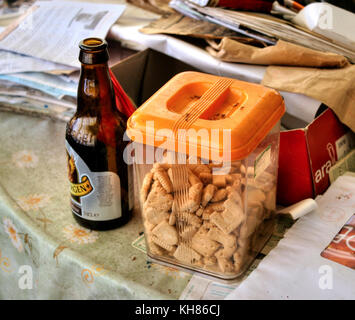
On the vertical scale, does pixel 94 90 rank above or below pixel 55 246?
above

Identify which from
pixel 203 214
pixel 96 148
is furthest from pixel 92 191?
pixel 203 214

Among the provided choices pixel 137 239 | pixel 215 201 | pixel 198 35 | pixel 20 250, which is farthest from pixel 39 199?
pixel 198 35

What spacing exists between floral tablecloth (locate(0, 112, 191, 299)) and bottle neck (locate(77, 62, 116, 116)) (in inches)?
7.7

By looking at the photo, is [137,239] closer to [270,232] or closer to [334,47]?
[270,232]

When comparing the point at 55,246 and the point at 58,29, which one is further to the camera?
the point at 58,29

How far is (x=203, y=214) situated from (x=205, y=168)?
61 mm

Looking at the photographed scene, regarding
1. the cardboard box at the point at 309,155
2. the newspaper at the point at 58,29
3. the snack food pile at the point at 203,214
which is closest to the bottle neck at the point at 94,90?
the snack food pile at the point at 203,214

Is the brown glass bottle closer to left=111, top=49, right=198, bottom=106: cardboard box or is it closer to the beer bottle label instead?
the beer bottle label

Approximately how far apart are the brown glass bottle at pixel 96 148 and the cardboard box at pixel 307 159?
0.26 metres

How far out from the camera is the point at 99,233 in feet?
2.39

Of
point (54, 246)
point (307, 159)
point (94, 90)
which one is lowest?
point (54, 246)

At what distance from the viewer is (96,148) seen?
2.19 ft

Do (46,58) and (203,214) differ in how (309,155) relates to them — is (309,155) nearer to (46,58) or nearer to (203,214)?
(203,214)
